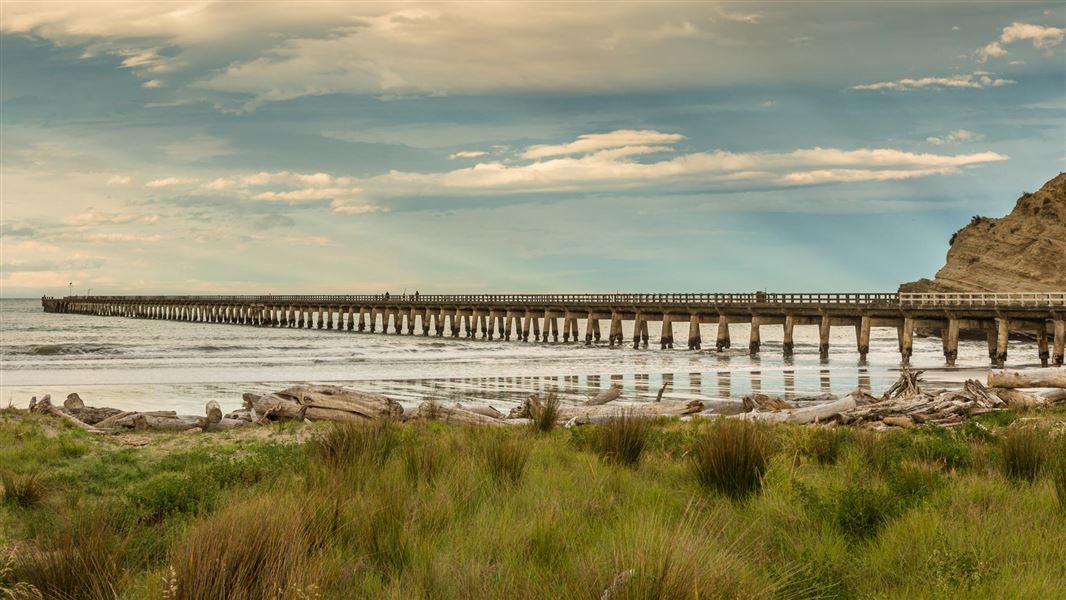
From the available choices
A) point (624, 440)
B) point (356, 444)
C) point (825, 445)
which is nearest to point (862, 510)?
point (624, 440)

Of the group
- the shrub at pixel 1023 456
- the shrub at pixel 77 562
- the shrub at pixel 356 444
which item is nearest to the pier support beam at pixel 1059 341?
the shrub at pixel 1023 456

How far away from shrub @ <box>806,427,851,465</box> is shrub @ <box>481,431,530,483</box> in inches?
146

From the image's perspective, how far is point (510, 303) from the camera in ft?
246

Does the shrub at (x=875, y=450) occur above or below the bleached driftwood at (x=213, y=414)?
above

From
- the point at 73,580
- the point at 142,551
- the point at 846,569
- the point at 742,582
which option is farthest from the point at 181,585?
the point at 846,569

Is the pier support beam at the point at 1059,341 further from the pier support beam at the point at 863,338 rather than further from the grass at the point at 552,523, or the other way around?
the grass at the point at 552,523

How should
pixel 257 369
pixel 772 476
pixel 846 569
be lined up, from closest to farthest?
pixel 846 569 → pixel 772 476 → pixel 257 369

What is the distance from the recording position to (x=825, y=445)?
1131 cm

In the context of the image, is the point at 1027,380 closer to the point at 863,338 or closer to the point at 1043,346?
the point at 1043,346

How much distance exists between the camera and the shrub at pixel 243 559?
4816mm

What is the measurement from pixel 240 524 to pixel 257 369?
38.8 m

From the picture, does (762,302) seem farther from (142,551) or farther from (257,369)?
(142,551)

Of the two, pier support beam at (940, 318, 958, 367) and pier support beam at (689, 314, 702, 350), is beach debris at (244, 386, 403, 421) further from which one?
pier support beam at (689, 314, 702, 350)

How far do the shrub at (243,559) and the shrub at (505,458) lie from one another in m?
3.36
